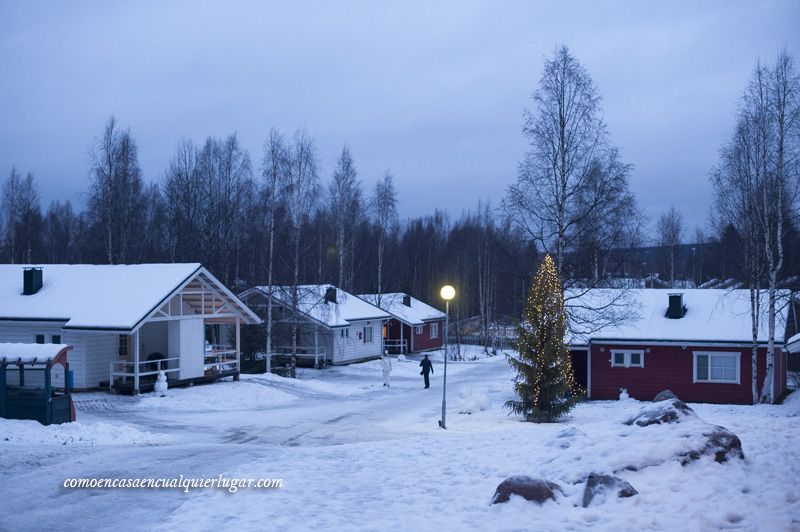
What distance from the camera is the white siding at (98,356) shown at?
25328 millimetres

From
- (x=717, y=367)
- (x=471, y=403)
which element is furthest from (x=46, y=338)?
(x=717, y=367)

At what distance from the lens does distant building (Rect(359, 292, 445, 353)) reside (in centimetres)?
5353

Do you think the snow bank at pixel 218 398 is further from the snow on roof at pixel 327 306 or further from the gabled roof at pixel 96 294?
the snow on roof at pixel 327 306

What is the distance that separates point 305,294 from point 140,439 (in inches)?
775

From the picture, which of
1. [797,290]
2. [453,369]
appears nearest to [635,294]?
[797,290]

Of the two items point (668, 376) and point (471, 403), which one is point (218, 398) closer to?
point (471, 403)

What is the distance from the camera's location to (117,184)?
142ft

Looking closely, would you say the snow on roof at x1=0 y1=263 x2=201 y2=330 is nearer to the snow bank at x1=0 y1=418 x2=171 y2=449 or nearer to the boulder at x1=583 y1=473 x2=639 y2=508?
the snow bank at x1=0 y1=418 x2=171 y2=449

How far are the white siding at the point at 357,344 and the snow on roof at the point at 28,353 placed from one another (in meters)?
25.9

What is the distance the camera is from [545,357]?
1995 centimetres

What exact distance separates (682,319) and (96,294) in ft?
77.6

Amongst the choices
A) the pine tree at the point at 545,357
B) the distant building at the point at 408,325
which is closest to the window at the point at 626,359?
the pine tree at the point at 545,357

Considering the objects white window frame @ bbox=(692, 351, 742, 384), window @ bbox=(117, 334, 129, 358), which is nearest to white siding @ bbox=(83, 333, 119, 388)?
window @ bbox=(117, 334, 129, 358)

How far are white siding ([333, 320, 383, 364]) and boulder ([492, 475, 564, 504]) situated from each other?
3380cm
